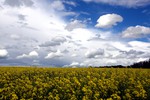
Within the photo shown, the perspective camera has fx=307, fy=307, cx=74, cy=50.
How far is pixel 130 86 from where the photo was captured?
15.2 metres

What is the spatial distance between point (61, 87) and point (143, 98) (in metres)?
3.82

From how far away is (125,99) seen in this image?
12945 millimetres

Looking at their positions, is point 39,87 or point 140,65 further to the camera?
point 140,65

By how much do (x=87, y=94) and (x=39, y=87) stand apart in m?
2.94

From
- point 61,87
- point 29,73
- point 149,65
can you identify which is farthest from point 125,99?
point 149,65

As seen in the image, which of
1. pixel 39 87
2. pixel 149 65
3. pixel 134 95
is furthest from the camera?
pixel 149 65

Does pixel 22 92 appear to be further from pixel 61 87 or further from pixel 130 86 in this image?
pixel 130 86

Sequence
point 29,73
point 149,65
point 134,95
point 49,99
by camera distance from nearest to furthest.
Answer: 1. point 49,99
2. point 134,95
3. point 29,73
4. point 149,65

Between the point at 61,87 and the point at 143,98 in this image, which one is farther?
Result: the point at 61,87

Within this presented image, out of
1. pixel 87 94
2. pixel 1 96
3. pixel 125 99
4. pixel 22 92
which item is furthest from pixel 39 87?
pixel 125 99

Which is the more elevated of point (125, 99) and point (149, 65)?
point (149, 65)

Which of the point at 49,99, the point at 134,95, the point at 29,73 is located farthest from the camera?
the point at 29,73

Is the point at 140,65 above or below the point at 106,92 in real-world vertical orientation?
above

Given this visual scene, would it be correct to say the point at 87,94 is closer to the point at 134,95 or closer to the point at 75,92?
the point at 75,92
